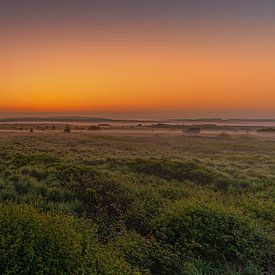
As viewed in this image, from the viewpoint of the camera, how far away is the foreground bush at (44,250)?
512cm

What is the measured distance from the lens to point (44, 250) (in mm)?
5457

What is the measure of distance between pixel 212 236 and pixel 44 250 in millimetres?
4487

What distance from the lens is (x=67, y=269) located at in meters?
5.23

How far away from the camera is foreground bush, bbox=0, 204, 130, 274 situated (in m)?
5.12

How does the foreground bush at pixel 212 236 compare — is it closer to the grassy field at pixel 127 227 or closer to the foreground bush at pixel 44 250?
the grassy field at pixel 127 227

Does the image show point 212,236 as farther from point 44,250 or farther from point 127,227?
point 44,250

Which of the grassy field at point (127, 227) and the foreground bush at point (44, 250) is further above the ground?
the foreground bush at point (44, 250)

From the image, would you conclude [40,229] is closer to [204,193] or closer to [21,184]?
[21,184]

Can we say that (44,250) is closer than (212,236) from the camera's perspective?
Yes

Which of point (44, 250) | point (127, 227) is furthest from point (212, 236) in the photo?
point (44, 250)

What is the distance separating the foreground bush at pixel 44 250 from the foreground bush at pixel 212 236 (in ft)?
7.95

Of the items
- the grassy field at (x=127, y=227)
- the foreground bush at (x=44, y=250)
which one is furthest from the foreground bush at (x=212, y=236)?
the foreground bush at (x=44, y=250)

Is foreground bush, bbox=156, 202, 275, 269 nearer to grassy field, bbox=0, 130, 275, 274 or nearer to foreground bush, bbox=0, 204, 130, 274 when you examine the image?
grassy field, bbox=0, 130, 275, 274

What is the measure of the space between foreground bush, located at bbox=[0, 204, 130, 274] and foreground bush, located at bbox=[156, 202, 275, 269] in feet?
7.95
